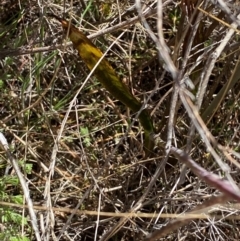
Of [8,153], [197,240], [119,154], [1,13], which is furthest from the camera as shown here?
[1,13]

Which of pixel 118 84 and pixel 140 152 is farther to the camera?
pixel 140 152

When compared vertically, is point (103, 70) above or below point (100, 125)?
above

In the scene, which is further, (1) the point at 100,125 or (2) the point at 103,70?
(1) the point at 100,125

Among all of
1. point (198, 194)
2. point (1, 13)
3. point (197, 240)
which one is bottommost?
point (197, 240)

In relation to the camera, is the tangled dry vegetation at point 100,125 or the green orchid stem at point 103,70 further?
the tangled dry vegetation at point 100,125

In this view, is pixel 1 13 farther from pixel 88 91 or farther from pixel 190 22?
pixel 190 22

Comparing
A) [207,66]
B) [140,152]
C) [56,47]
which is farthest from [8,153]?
[207,66]

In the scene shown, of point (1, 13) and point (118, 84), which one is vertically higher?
point (1, 13)

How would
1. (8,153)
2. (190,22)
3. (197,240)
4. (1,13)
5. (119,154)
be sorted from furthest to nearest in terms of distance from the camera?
(1,13) < (119,154) < (197,240) < (8,153) < (190,22)
